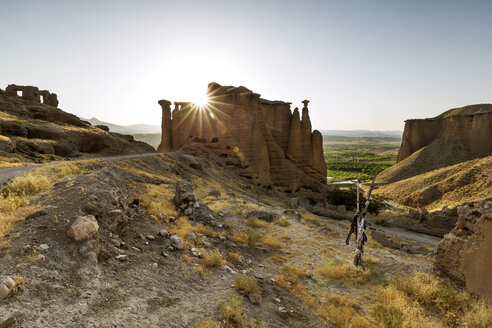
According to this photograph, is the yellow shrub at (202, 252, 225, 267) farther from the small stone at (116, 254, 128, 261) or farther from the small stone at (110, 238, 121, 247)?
the small stone at (110, 238, 121, 247)

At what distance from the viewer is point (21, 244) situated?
4.96m

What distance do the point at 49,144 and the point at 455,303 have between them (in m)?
27.0

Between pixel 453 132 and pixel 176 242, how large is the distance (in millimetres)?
65964

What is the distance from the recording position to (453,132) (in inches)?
2023

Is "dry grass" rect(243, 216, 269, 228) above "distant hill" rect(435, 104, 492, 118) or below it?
below

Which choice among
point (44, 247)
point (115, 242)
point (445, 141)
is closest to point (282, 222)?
point (115, 242)

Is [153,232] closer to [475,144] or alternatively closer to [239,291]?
[239,291]

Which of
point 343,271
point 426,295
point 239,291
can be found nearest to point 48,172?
point 239,291

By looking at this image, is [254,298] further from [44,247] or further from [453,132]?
[453,132]

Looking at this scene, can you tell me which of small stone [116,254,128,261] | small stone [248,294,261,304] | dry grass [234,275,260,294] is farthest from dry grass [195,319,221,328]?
small stone [116,254,128,261]

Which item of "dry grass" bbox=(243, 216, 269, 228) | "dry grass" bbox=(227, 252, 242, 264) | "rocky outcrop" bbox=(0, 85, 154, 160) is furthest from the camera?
"rocky outcrop" bbox=(0, 85, 154, 160)

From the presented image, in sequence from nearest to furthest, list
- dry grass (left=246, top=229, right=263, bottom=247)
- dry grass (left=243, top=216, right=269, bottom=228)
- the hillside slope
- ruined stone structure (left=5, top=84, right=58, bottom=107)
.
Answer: dry grass (left=246, top=229, right=263, bottom=247) < dry grass (left=243, top=216, right=269, bottom=228) < ruined stone structure (left=5, top=84, right=58, bottom=107) < the hillside slope

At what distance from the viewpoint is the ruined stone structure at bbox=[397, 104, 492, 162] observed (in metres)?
46.6

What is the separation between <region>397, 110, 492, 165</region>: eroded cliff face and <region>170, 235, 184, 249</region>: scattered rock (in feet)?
202
